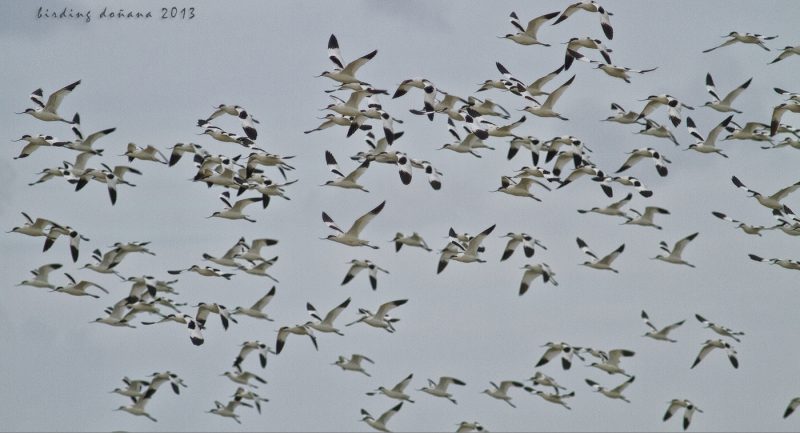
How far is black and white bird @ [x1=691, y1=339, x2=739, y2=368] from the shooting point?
133 ft

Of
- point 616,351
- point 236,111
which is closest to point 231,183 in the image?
point 236,111

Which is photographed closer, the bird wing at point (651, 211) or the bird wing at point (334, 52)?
the bird wing at point (334, 52)

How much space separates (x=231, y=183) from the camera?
3944cm

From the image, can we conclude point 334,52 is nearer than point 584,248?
Yes

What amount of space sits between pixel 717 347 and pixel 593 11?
10.5 metres

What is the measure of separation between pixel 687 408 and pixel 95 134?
18.0m

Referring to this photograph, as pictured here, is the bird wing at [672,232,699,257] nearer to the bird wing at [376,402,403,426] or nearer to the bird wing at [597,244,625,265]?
the bird wing at [597,244,625,265]

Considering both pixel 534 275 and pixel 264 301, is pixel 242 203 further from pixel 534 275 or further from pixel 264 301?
pixel 534 275

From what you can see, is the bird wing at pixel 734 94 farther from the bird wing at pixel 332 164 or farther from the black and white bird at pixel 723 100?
the bird wing at pixel 332 164

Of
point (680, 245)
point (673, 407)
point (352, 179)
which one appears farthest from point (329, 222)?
point (673, 407)

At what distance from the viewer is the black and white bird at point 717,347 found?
40.4m

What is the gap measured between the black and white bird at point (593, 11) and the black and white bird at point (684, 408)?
11850mm

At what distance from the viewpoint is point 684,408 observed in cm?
4300

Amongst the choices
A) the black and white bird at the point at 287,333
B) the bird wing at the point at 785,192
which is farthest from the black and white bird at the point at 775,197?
the black and white bird at the point at 287,333
